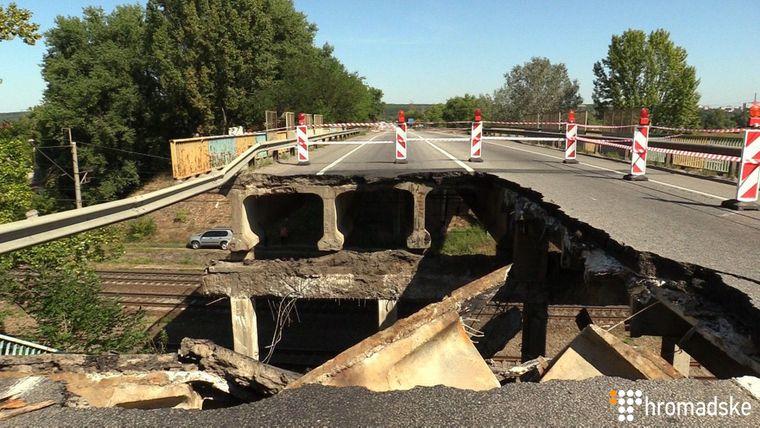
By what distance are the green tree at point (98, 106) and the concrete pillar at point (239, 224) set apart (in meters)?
32.9

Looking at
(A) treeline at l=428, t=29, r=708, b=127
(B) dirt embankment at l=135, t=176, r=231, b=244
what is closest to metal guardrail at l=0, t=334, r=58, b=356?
(B) dirt embankment at l=135, t=176, r=231, b=244

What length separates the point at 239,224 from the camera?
10.9m

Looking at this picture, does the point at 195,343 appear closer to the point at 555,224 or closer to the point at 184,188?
the point at 184,188

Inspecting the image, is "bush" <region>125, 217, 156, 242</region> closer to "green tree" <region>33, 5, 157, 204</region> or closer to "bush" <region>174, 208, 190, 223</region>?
"bush" <region>174, 208, 190, 223</region>

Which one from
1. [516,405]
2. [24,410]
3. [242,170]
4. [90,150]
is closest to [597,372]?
[516,405]

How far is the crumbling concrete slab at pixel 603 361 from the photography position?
3.16 metres

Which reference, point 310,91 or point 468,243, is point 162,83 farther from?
point 468,243

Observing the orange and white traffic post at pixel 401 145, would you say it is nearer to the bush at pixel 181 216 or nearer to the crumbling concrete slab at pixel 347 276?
the crumbling concrete slab at pixel 347 276

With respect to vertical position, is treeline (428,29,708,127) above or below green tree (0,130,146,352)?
above

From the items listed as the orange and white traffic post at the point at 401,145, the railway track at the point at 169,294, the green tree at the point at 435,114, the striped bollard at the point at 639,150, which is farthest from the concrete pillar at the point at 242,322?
the green tree at the point at 435,114

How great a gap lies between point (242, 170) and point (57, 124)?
116ft

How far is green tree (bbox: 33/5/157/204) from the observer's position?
3790cm

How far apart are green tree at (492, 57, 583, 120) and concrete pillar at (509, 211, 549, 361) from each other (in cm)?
6182

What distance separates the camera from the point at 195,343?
12.6 ft
